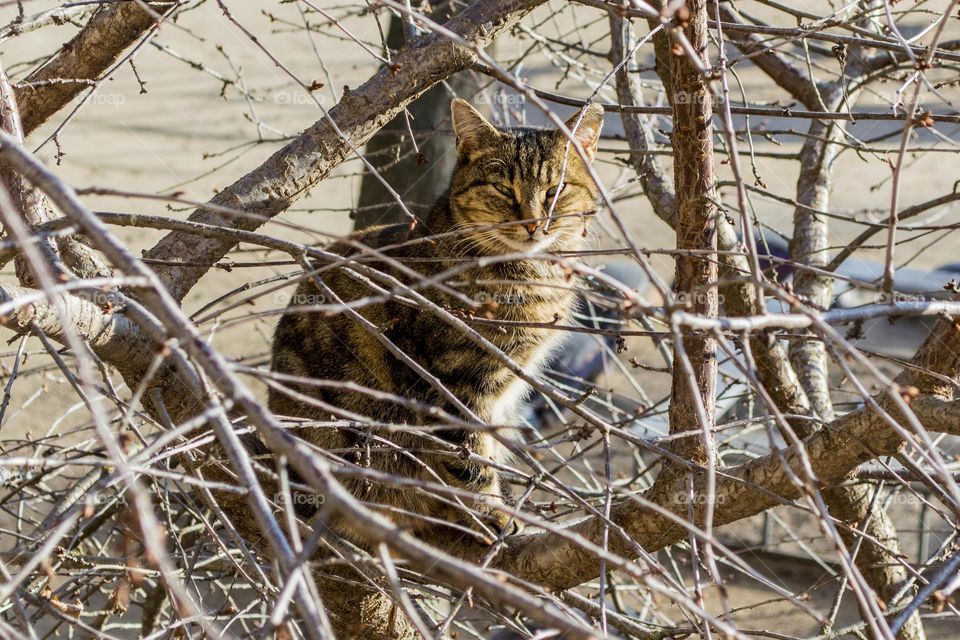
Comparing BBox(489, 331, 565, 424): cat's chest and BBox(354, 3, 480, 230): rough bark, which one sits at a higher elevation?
BBox(354, 3, 480, 230): rough bark

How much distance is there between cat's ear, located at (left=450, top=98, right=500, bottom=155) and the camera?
364cm

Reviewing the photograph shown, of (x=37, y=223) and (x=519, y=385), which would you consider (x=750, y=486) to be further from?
(x=37, y=223)

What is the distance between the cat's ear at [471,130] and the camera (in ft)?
11.9

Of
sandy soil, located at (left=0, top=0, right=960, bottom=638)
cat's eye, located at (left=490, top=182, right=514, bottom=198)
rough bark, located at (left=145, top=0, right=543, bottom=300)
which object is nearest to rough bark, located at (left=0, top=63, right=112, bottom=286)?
rough bark, located at (left=145, top=0, right=543, bottom=300)

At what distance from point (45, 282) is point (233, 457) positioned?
0.32 meters

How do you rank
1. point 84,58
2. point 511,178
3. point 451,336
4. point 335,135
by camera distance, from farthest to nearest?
point 511,178
point 451,336
point 84,58
point 335,135

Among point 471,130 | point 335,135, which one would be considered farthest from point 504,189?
point 335,135

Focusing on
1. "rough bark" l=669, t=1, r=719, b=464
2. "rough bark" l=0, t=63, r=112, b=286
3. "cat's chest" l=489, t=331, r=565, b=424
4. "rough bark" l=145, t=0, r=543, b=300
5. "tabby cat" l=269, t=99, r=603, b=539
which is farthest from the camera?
"cat's chest" l=489, t=331, r=565, b=424

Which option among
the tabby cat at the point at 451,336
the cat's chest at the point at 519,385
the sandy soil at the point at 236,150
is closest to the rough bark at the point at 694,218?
the tabby cat at the point at 451,336

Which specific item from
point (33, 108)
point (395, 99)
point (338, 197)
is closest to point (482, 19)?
point (395, 99)

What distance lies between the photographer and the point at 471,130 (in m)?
3.69

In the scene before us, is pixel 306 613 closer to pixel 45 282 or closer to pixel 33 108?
pixel 45 282

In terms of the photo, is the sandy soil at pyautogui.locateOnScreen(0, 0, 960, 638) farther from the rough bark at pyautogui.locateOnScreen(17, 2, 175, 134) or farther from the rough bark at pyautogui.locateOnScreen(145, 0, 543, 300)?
the rough bark at pyautogui.locateOnScreen(145, 0, 543, 300)

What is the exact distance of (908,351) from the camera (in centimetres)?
720
